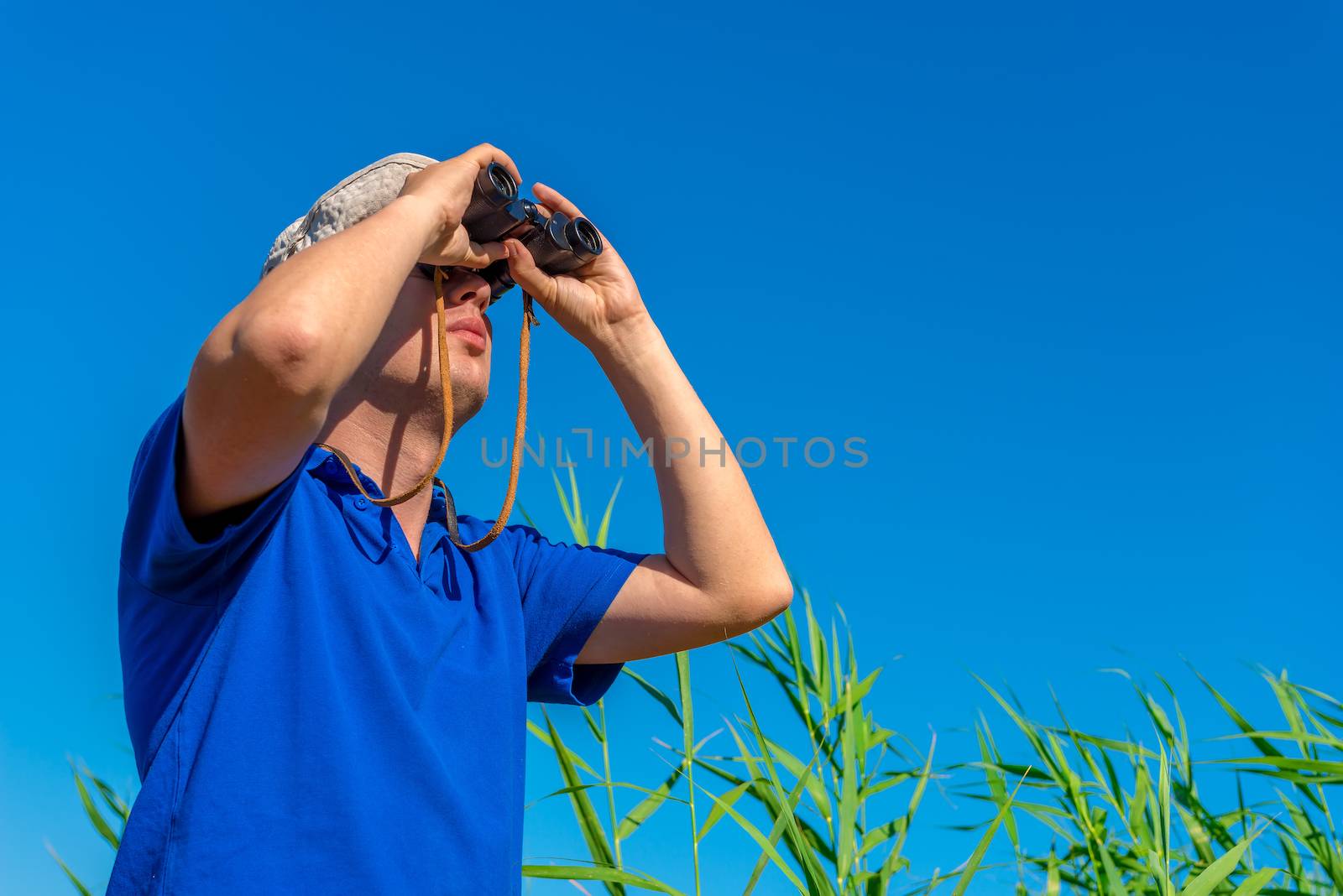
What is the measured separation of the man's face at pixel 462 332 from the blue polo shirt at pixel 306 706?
189 mm

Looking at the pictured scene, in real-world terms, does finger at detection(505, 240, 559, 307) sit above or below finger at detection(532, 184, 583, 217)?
below

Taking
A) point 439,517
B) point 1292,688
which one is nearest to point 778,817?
point 439,517

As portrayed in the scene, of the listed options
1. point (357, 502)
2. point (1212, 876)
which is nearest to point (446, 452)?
point (357, 502)

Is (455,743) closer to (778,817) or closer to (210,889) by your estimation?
(210,889)

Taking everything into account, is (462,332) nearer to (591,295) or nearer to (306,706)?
(591,295)

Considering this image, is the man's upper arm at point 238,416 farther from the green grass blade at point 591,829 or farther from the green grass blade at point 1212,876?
the green grass blade at point 1212,876

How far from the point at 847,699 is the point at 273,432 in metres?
1.25

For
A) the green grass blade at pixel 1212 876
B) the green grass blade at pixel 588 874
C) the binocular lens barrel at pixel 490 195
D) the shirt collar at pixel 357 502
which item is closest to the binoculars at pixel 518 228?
the binocular lens barrel at pixel 490 195

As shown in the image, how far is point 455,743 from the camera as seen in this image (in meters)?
1.23

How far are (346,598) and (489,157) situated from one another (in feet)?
1.84

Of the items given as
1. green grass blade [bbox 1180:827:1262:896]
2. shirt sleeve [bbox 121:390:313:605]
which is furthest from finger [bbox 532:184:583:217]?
green grass blade [bbox 1180:827:1262:896]

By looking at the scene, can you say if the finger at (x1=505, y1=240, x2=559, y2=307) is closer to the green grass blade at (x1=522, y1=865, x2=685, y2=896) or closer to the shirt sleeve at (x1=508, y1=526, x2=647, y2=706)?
the shirt sleeve at (x1=508, y1=526, x2=647, y2=706)

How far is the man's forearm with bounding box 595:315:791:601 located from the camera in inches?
61.1

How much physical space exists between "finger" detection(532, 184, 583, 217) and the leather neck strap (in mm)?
185
